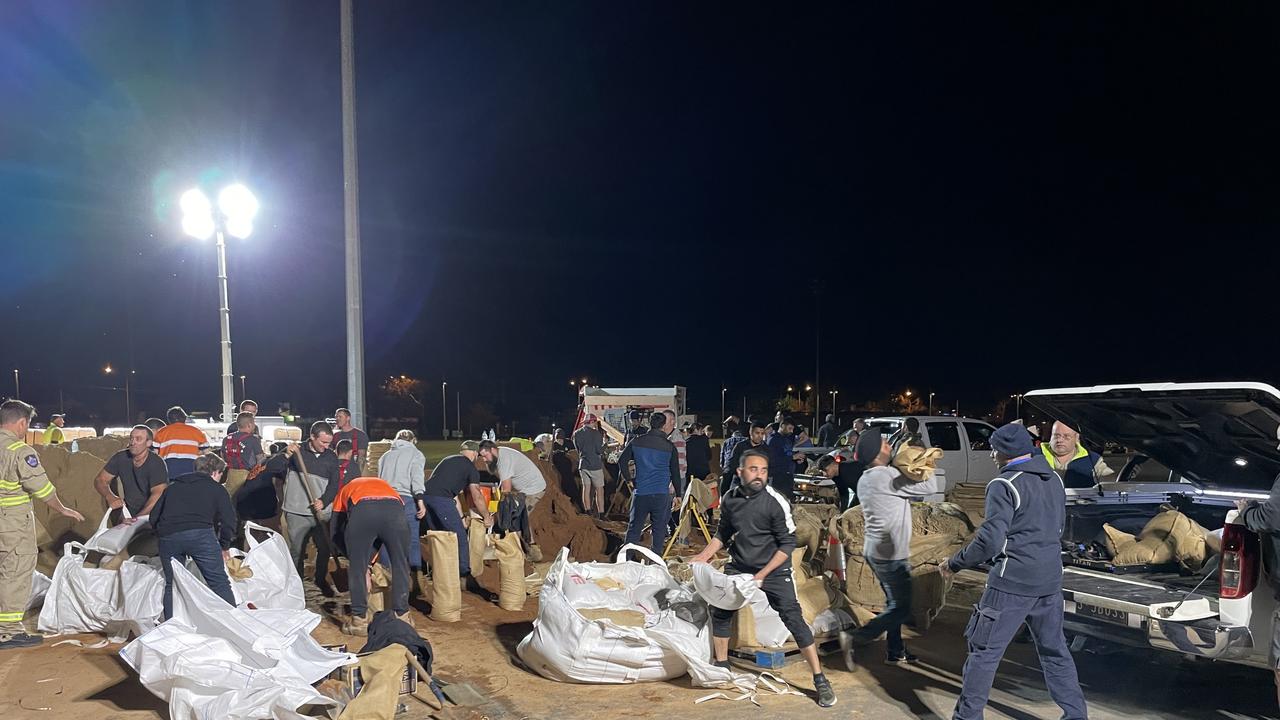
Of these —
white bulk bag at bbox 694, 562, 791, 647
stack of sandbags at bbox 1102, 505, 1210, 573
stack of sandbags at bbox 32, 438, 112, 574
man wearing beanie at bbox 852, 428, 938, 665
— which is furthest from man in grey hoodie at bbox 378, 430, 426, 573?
stack of sandbags at bbox 1102, 505, 1210, 573

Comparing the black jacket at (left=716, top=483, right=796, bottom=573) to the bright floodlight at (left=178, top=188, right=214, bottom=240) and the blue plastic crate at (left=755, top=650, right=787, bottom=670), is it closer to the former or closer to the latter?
the blue plastic crate at (left=755, top=650, right=787, bottom=670)

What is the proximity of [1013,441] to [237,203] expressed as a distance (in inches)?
408

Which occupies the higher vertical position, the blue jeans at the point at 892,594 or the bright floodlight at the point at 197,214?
the bright floodlight at the point at 197,214

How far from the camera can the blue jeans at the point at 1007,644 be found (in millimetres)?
4324

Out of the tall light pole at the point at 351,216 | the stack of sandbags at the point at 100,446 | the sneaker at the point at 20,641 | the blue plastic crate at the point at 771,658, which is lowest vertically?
the sneaker at the point at 20,641

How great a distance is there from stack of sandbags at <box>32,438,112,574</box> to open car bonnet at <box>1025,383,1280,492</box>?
10544mm

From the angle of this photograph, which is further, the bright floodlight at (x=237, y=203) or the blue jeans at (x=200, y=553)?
the bright floodlight at (x=237, y=203)

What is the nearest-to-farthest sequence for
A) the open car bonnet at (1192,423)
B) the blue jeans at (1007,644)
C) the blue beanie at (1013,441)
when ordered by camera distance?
the blue jeans at (1007,644) < the blue beanie at (1013,441) < the open car bonnet at (1192,423)

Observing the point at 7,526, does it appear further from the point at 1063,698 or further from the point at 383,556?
the point at 1063,698

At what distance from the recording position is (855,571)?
6.50 m

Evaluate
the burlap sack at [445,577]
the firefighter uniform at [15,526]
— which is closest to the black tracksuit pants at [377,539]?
the burlap sack at [445,577]

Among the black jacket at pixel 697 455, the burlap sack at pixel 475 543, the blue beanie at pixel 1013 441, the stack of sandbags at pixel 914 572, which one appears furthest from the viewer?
the black jacket at pixel 697 455

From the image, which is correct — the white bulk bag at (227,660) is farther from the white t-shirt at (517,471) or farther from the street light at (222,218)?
the street light at (222,218)

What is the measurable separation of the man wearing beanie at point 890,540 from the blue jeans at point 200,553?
470 cm
